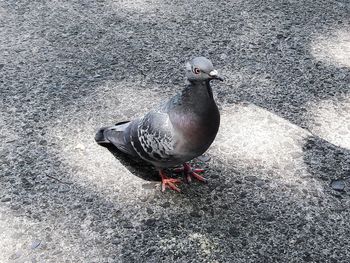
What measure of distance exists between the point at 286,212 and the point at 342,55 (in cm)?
186

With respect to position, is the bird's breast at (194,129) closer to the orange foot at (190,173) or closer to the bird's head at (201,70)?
the bird's head at (201,70)

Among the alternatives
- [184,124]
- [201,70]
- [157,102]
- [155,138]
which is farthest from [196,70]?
[157,102]

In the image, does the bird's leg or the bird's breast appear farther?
the bird's leg

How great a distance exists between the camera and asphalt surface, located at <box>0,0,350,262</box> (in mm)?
2930

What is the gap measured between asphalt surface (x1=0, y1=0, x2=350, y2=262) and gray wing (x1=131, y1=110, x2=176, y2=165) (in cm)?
27

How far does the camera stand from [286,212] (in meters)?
3.07

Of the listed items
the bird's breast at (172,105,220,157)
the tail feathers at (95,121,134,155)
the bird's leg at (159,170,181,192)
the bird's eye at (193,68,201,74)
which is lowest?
the bird's leg at (159,170,181,192)

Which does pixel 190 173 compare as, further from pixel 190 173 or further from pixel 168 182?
pixel 168 182

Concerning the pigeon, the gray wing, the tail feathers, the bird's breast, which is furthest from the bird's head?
the tail feathers

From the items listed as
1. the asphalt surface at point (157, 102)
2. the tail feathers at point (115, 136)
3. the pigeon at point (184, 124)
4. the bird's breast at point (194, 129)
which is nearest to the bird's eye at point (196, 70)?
the pigeon at point (184, 124)

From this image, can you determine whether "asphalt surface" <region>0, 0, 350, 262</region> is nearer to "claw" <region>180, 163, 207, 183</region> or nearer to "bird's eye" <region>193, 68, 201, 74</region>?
"claw" <region>180, 163, 207, 183</region>

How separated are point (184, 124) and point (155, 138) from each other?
0.21 metres

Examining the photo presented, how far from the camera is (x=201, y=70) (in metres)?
2.79

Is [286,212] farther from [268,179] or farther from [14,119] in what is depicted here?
[14,119]
